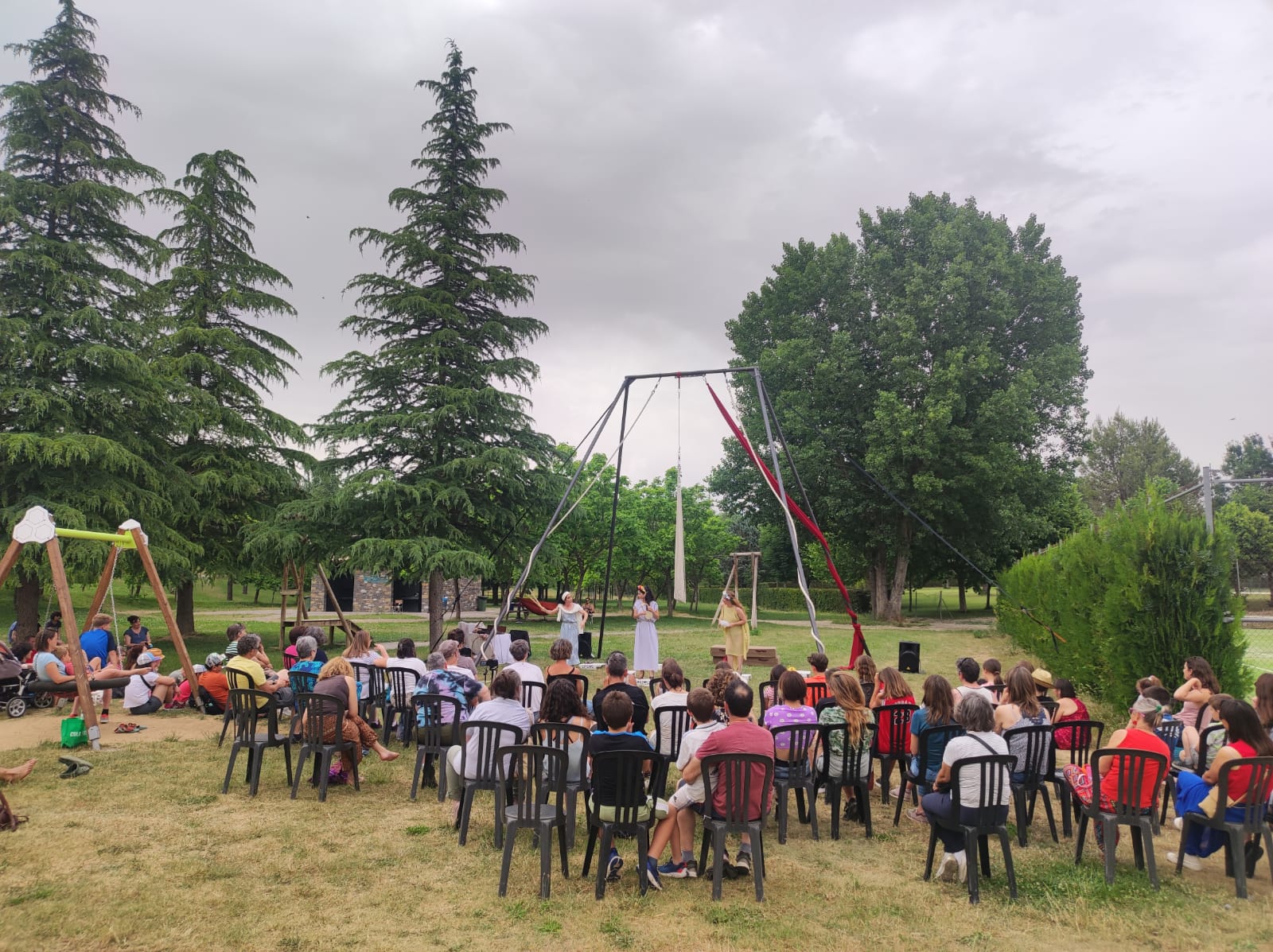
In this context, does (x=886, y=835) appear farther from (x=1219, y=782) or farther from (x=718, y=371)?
(x=718, y=371)

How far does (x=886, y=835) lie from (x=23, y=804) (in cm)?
678

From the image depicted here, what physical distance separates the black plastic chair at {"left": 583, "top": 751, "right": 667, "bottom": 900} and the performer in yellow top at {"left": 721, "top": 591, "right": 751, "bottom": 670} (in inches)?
370

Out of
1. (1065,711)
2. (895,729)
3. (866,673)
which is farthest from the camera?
(866,673)

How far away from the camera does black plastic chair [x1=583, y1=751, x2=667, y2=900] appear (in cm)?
451

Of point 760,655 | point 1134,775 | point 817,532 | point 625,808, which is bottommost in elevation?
point 760,655

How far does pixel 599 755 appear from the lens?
177 inches

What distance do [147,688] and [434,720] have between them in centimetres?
577

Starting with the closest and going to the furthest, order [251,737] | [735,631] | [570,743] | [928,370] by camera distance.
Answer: [570,743]
[251,737]
[735,631]
[928,370]

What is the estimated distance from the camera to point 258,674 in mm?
7453

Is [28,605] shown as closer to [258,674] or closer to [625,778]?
[258,674]

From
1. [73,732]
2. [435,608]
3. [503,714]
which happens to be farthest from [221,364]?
[503,714]

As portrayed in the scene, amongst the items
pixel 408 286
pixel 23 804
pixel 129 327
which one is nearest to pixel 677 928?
pixel 23 804

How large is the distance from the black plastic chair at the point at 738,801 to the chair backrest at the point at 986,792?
1152 millimetres

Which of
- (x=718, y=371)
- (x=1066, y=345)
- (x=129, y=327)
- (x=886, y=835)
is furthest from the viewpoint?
(x=1066, y=345)
